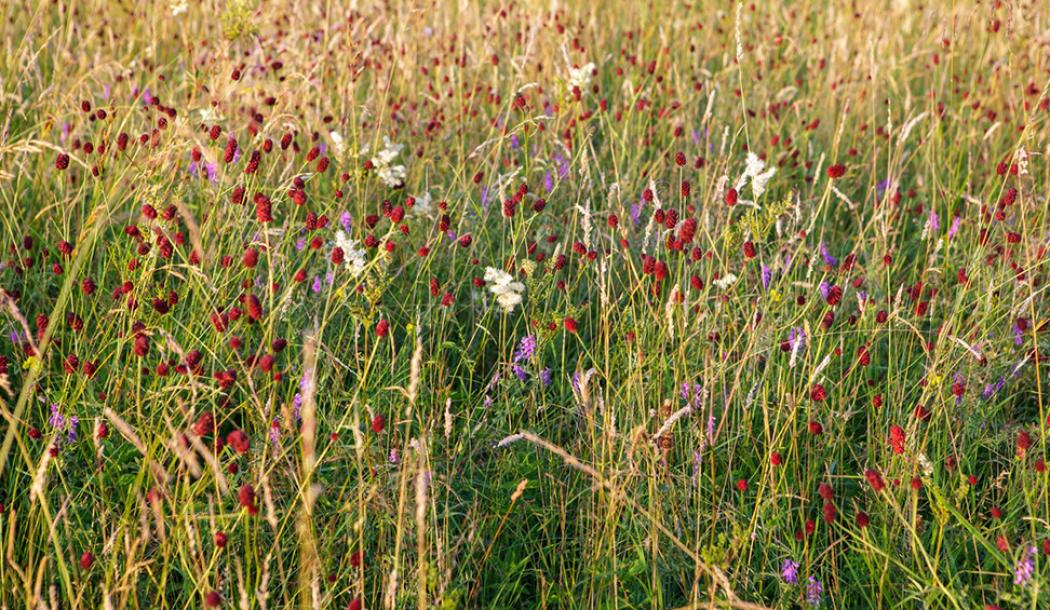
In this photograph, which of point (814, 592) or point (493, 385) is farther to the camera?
point (493, 385)

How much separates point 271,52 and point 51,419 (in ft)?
8.03

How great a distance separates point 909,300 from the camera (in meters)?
2.73

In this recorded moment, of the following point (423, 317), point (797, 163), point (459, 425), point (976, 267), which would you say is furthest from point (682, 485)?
point (797, 163)

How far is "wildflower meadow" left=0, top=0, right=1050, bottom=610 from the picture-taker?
5.72 feet

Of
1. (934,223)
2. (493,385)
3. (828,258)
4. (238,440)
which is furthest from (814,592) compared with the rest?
(934,223)

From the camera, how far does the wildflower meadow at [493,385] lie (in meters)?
1.74

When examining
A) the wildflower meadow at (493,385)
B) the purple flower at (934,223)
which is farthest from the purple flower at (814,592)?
the purple flower at (934,223)

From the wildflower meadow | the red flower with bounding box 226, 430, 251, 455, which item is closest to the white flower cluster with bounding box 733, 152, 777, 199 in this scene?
the wildflower meadow

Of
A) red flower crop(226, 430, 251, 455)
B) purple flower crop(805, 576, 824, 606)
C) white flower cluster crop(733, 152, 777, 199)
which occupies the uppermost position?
white flower cluster crop(733, 152, 777, 199)

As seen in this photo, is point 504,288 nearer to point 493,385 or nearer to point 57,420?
point 493,385

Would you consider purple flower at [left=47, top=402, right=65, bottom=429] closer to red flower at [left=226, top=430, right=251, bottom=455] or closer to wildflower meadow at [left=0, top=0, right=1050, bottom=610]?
wildflower meadow at [left=0, top=0, right=1050, bottom=610]

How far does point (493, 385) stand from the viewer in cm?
232

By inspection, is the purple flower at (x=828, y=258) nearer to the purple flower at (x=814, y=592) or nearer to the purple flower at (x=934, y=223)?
the purple flower at (x=934, y=223)

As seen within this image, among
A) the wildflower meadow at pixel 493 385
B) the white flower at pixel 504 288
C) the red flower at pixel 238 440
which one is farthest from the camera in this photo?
the white flower at pixel 504 288
